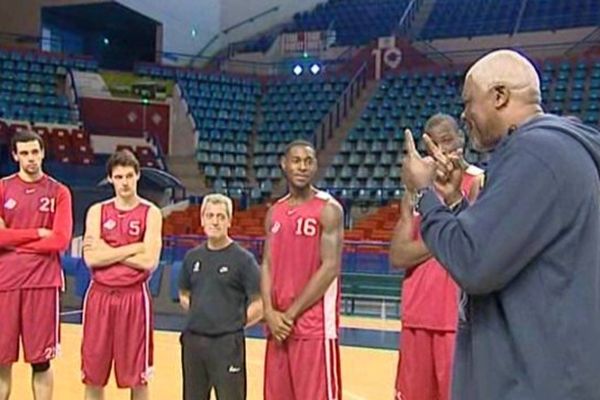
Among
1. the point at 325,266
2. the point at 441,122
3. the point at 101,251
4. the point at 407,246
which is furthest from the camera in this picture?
the point at 101,251

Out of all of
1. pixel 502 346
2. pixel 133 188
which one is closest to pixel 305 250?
pixel 133 188

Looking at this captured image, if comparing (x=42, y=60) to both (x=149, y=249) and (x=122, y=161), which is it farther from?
(x=149, y=249)

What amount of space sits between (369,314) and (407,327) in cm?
733

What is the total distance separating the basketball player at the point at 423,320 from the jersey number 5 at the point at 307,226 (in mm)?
415

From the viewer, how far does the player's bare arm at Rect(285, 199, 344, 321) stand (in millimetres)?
4012

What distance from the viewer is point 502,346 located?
1.96m

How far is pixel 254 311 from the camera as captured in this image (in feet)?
14.5

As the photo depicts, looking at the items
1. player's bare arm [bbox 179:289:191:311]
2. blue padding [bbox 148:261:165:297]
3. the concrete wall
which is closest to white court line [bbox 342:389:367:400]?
player's bare arm [bbox 179:289:191:311]

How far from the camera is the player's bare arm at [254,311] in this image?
4.38m

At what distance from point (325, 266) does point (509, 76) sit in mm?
2161

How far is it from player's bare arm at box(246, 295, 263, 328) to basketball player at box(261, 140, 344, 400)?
0.80 ft

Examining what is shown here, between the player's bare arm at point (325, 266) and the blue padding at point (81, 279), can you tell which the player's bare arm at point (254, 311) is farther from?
the blue padding at point (81, 279)

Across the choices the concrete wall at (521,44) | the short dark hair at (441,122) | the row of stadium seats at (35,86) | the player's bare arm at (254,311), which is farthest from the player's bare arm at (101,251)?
the concrete wall at (521,44)

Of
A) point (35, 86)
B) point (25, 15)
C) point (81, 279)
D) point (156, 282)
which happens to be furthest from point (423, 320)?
point (25, 15)
